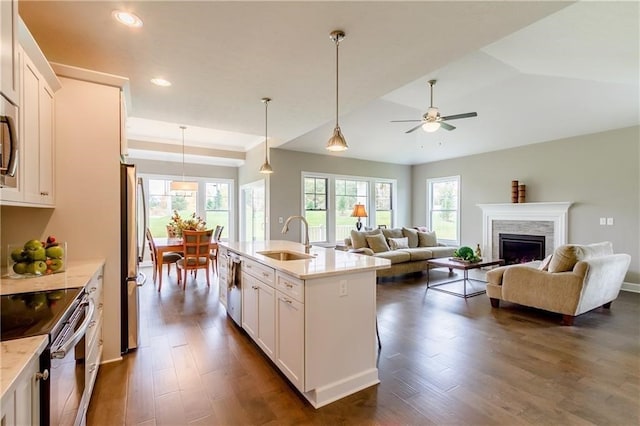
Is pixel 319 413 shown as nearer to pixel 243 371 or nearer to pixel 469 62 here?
pixel 243 371

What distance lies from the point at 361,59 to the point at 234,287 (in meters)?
2.69

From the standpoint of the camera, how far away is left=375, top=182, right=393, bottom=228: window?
26.9 feet

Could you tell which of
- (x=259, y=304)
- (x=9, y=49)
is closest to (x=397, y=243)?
(x=259, y=304)

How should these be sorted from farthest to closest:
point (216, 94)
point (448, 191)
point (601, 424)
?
point (448, 191), point (216, 94), point (601, 424)

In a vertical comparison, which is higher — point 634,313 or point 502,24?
point 502,24

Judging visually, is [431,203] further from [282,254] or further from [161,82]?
[161,82]

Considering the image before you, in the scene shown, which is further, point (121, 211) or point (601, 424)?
point (121, 211)

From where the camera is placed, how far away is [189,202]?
7.74m

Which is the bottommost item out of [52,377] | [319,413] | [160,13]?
[319,413]

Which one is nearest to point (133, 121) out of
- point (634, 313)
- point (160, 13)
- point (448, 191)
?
point (160, 13)

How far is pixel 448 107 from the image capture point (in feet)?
16.9

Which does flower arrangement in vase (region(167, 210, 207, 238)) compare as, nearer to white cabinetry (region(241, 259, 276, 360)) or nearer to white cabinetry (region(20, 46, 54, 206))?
white cabinetry (region(241, 259, 276, 360))

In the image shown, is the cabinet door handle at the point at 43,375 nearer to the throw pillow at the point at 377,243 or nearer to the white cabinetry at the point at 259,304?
the white cabinetry at the point at 259,304

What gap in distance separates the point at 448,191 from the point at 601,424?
6471 millimetres
